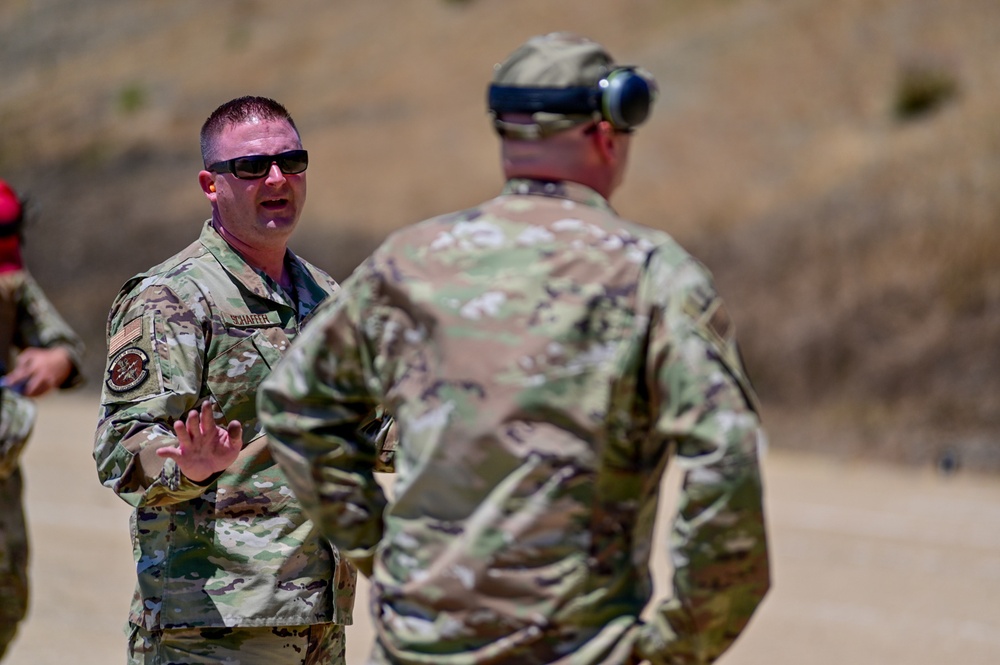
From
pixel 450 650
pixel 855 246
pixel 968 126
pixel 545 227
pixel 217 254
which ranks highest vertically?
pixel 545 227

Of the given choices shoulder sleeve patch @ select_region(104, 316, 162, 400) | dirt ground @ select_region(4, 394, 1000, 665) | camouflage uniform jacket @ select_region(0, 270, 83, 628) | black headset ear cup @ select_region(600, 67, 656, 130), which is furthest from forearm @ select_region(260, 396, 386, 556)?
dirt ground @ select_region(4, 394, 1000, 665)

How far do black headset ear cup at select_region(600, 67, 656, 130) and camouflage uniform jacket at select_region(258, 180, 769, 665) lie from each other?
0.49 feet

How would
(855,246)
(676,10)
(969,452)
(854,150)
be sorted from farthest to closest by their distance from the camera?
1. (676,10)
2. (854,150)
3. (855,246)
4. (969,452)

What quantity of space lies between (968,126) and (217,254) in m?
17.6

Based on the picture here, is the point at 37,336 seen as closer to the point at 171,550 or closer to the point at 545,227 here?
the point at 171,550

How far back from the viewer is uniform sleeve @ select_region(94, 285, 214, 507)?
11.2 feet

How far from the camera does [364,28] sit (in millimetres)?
35188

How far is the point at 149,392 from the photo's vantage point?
3.53 metres

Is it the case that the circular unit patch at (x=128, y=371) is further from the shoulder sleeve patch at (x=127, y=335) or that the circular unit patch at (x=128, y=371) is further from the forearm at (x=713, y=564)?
the forearm at (x=713, y=564)

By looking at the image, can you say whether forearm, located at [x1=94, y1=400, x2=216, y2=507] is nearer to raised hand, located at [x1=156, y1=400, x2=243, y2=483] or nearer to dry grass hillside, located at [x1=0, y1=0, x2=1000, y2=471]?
raised hand, located at [x1=156, y1=400, x2=243, y2=483]

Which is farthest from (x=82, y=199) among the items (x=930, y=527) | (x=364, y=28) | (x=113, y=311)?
(x=113, y=311)

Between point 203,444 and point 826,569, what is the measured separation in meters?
7.96

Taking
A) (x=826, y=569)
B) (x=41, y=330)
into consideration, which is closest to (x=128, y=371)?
(x=41, y=330)

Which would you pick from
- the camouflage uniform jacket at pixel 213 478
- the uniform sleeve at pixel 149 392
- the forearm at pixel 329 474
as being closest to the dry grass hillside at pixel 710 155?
the camouflage uniform jacket at pixel 213 478
